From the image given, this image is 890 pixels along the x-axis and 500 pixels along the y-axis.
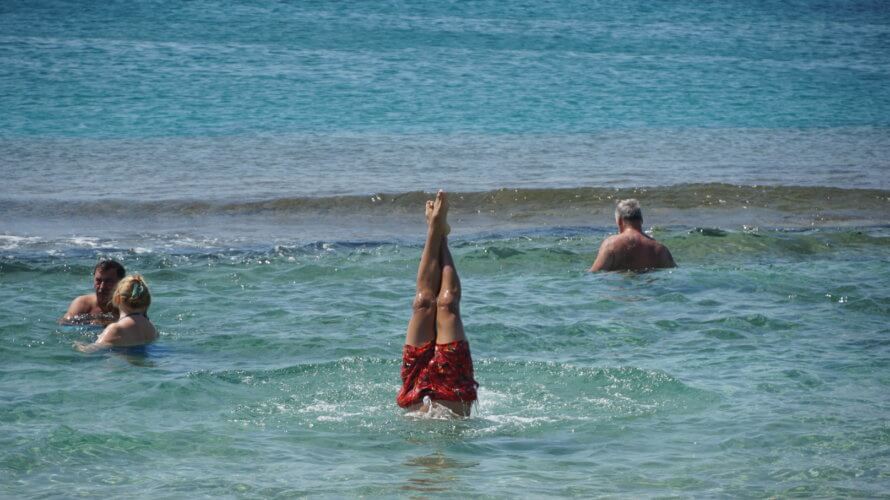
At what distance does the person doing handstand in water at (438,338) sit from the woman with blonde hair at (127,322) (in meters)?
3.01

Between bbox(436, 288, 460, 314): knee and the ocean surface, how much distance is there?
78 cm

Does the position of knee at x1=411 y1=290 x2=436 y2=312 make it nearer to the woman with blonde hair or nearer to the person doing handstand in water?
the person doing handstand in water

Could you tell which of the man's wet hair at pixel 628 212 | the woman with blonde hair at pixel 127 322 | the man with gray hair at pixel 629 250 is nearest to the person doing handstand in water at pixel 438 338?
the woman with blonde hair at pixel 127 322

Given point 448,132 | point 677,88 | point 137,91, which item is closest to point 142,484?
point 448,132

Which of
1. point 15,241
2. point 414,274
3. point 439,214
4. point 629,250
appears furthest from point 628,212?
point 15,241

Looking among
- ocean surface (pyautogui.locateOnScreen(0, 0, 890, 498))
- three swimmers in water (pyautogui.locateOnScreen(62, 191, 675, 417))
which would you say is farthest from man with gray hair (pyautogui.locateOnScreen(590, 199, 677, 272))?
three swimmers in water (pyautogui.locateOnScreen(62, 191, 675, 417))

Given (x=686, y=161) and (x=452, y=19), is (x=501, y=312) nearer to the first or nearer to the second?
(x=686, y=161)

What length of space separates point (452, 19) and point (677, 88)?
477 inches

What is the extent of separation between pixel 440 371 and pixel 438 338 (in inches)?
8.7

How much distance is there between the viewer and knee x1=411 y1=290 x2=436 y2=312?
25.4ft

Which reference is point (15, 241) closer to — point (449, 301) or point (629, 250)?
point (629, 250)

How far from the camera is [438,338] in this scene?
25.4 feet

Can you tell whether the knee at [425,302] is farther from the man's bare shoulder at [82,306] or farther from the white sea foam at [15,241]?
the white sea foam at [15,241]

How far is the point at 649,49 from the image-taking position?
4169 centimetres
